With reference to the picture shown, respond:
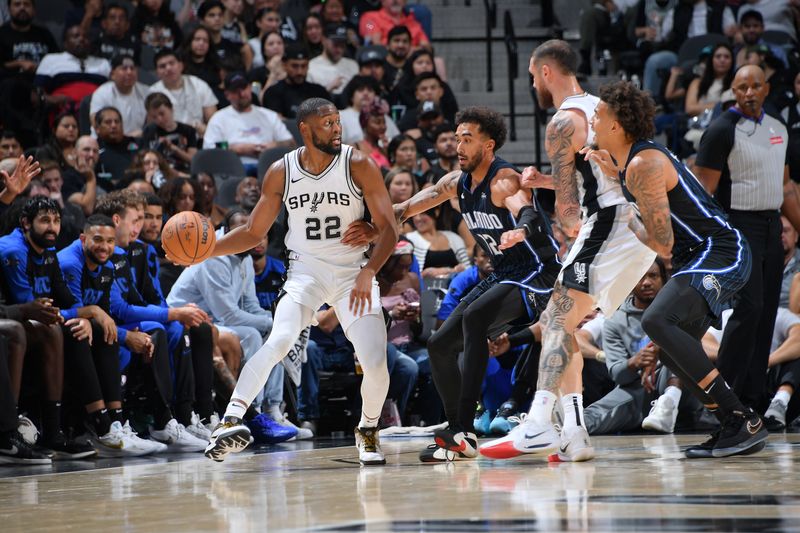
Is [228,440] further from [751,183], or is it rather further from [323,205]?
[751,183]

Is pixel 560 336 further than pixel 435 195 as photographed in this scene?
No

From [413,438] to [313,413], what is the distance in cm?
113

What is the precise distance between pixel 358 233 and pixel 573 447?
1556mm

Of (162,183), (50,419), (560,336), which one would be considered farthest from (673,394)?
(162,183)

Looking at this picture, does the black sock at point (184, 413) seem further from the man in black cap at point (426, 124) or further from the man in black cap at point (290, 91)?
the man in black cap at point (290, 91)

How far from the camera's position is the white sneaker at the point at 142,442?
287 inches

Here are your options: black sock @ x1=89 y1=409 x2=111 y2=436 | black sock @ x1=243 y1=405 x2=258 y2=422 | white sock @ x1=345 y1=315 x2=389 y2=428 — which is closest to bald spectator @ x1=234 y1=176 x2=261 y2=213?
black sock @ x1=243 y1=405 x2=258 y2=422

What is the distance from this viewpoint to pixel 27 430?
22.6 feet

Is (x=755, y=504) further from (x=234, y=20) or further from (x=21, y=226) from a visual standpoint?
(x=234, y=20)

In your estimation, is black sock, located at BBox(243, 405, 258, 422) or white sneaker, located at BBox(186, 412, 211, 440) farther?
black sock, located at BBox(243, 405, 258, 422)

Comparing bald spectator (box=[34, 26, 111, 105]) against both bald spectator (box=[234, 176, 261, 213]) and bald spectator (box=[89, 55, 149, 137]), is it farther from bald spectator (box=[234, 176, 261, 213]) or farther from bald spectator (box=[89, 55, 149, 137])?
bald spectator (box=[234, 176, 261, 213])

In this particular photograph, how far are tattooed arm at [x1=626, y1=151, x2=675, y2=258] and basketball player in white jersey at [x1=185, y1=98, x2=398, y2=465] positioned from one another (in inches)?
51.6

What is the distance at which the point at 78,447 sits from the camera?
7.02m

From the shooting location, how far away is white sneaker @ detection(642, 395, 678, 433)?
7703mm
